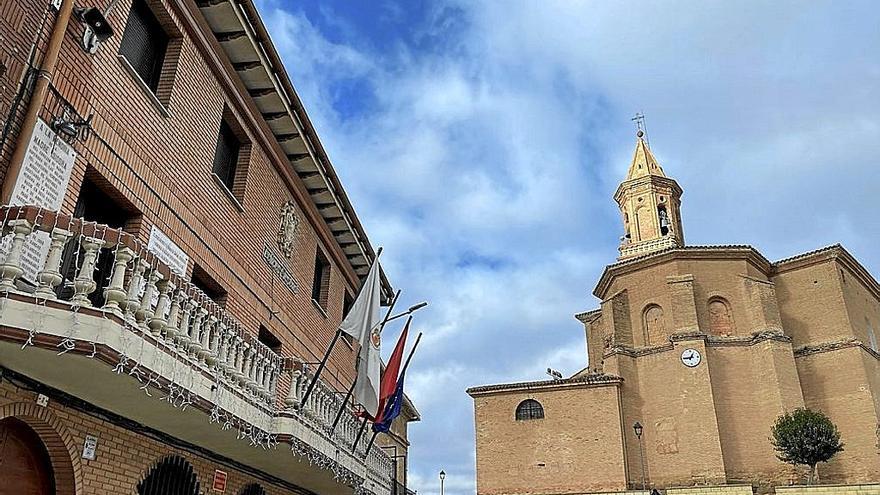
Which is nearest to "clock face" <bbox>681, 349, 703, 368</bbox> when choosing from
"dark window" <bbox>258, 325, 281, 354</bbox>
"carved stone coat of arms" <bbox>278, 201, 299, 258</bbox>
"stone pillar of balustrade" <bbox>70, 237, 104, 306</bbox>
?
"carved stone coat of arms" <bbox>278, 201, 299, 258</bbox>

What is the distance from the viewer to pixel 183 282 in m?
6.81

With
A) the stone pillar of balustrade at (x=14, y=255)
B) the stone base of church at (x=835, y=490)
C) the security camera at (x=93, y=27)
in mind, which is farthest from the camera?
the stone base of church at (x=835, y=490)

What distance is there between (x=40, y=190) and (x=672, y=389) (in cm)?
A: 3134

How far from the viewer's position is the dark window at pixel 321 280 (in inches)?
622

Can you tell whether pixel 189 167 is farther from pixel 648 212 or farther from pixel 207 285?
pixel 648 212

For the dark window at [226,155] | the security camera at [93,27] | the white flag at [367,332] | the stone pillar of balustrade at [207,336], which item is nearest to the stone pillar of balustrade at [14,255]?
the stone pillar of balustrade at [207,336]

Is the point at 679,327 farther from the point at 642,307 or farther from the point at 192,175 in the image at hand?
the point at 192,175

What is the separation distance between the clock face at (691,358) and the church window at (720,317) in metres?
2.19

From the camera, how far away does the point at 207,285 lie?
10.1m

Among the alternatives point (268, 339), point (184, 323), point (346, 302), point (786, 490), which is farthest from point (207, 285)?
point (786, 490)

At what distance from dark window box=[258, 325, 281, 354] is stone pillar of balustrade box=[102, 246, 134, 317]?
5941mm

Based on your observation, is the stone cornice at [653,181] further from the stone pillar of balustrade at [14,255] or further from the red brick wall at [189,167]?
the stone pillar of balustrade at [14,255]

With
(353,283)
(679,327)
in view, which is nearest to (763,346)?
(679,327)

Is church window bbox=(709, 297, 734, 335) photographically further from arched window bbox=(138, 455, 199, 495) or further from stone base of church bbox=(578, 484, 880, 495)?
arched window bbox=(138, 455, 199, 495)
